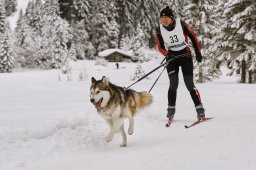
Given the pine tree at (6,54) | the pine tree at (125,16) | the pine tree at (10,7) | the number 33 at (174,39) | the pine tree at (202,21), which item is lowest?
the pine tree at (6,54)

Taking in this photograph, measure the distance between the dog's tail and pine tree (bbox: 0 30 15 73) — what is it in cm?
5785

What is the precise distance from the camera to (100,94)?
6055mm

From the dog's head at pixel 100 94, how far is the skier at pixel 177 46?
1.87m

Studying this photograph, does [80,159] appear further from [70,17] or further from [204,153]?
[70,17]

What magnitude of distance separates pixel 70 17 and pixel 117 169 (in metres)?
71.4

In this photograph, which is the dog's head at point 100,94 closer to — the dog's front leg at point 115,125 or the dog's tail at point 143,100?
the dog's front leg at point 115,125

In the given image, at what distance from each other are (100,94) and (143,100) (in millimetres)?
1551

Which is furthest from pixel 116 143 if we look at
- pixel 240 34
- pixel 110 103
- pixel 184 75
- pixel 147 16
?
pixel 147 16

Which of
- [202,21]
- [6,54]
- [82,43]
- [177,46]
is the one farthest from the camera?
[82,43]

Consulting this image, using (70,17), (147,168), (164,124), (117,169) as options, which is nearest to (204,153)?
(147,168)

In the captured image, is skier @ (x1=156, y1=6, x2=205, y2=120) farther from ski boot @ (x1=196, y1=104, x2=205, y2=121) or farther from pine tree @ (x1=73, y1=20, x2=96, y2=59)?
pine tree @ (x1=73, y1=20, x2=96, y2=59)

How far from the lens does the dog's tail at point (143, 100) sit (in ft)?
23.6

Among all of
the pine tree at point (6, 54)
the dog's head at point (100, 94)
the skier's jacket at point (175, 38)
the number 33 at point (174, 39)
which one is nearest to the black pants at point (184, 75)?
the skier's jacket at point (175, 38)

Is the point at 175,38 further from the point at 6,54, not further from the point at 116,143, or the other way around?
the point at 6,54
